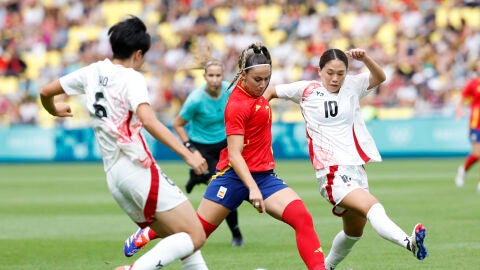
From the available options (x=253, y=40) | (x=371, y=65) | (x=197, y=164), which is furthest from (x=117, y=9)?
(x=197, y=164)

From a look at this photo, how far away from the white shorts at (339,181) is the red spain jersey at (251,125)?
0.50m

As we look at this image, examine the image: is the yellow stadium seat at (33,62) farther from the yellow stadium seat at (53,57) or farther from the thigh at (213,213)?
the thigh at (213,213)

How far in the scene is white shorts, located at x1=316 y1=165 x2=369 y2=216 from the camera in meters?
8.12

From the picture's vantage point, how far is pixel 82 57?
31438mm

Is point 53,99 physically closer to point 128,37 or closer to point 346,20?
point 128,37

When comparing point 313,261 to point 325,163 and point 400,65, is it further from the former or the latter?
point 400,65

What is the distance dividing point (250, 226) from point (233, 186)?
5.24 meters

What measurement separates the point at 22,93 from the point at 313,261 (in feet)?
78.7

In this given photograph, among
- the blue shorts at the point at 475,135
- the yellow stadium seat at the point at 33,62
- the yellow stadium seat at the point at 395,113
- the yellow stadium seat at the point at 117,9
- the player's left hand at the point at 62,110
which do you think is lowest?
the yellow stadium seat at the point at 395,113

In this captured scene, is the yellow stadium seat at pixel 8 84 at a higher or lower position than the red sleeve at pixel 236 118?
lower

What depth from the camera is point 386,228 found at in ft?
25.2

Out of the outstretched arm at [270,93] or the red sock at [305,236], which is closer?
the red sock at [305,236]

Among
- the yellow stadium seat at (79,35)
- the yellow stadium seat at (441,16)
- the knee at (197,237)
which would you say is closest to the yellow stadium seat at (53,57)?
the yellow stadium seat at (79,35)

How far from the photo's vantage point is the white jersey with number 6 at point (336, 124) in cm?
834
